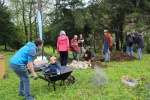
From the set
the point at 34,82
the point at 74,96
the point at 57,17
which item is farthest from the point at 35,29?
the point at 74,96

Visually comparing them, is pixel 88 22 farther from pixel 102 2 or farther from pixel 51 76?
pixel 51 76

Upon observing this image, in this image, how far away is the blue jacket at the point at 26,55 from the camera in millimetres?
5505

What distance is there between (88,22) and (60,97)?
14247 mm

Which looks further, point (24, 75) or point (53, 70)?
point (53, 70)

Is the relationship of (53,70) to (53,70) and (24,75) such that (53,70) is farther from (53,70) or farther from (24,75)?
(24,75)

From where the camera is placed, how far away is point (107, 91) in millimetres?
6316

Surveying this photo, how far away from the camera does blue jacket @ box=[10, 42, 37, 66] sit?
5505 millimetres

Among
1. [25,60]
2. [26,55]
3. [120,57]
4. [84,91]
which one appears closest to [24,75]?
[25,60]

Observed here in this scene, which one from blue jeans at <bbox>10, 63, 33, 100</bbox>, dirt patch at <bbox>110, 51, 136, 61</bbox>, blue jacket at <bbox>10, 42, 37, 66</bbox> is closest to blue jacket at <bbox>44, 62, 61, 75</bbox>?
blue jeans at <bbox>10, 63, 33, 100</bbox>

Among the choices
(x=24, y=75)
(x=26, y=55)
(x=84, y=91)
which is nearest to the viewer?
(x=26, y=55)

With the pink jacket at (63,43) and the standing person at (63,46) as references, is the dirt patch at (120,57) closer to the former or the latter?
the standing person at (63,46)

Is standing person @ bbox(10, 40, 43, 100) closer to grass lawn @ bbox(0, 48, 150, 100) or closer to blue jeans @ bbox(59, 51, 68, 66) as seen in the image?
grass lawn @ bbox(0, 48, 150, 100)

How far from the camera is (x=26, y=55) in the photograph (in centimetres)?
564

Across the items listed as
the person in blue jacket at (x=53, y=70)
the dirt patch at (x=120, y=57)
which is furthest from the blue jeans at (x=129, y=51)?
the person in blue jacket at (x=53, y=70)
